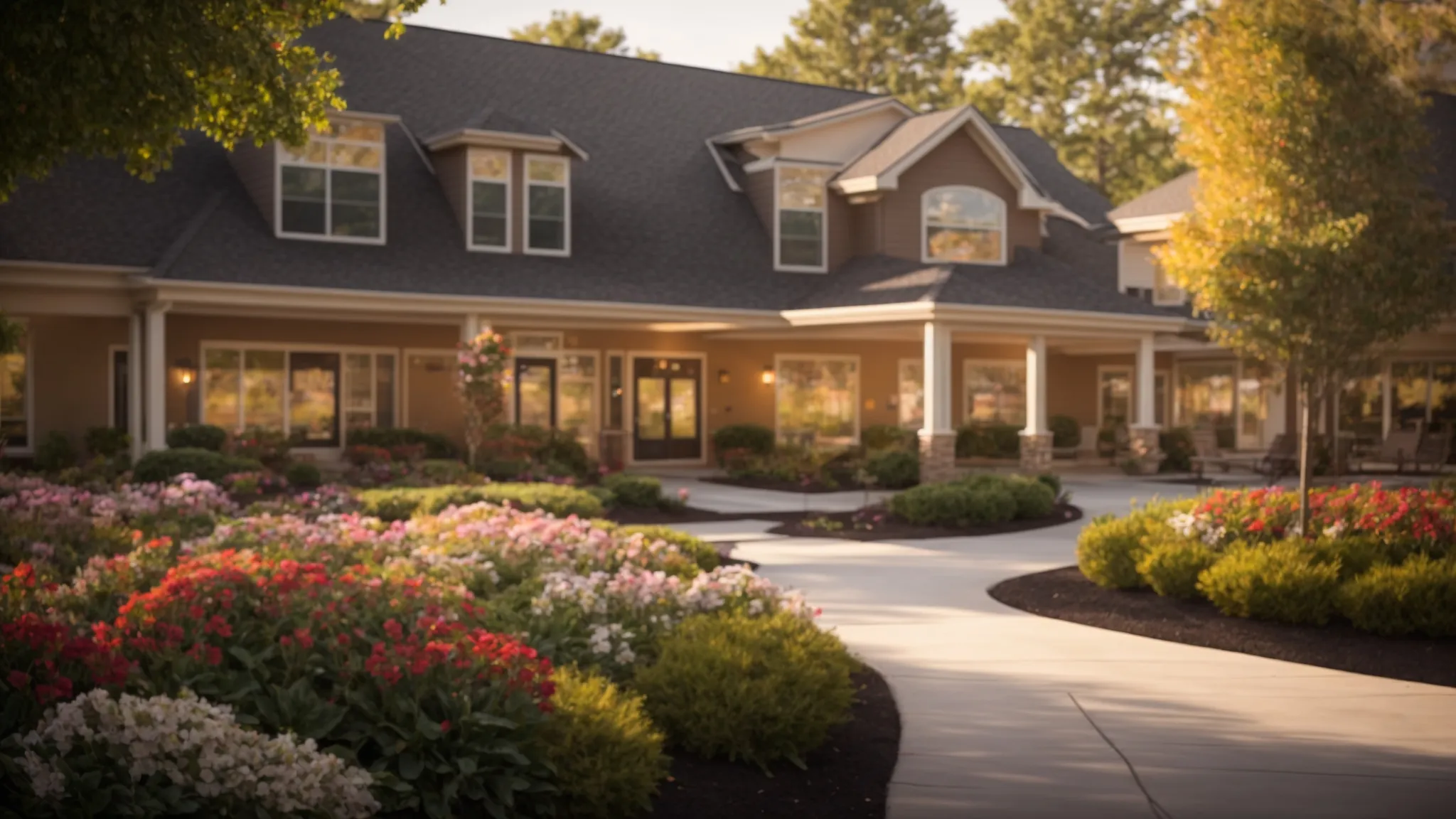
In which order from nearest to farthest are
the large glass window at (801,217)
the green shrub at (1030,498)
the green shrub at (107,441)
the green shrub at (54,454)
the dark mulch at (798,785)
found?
1. the dark mulch at (798,785)
2. the green shrub at (1030,498)
3. the green shrub at (54,454)
4. the green shrub at (107,441)
5. the large glass window at (801,217)

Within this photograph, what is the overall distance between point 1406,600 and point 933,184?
20.5 m

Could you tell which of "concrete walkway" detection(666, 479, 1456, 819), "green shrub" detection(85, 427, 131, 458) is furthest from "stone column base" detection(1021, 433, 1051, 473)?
"green shrub" detection(85, 427, 131, 458)

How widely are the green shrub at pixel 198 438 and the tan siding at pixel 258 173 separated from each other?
143 inches

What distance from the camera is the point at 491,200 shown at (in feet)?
87.2

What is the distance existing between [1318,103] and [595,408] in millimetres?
18855

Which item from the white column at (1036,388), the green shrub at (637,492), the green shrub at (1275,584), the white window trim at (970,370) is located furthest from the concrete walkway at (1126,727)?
the white window trim at (970,370)

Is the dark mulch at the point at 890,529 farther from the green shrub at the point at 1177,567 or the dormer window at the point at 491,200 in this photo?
the dormer window at the point at 491,200

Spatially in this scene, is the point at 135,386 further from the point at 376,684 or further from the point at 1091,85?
the point at 1091,85

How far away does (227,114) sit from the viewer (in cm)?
884

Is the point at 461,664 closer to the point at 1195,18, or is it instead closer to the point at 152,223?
the point at 1195,18

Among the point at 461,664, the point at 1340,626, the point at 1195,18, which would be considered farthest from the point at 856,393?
the point at 461,664

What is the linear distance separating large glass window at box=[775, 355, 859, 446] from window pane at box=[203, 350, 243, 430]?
1129 cm

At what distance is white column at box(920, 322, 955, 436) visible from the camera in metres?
25.2

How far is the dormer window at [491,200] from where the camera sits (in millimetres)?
26406
